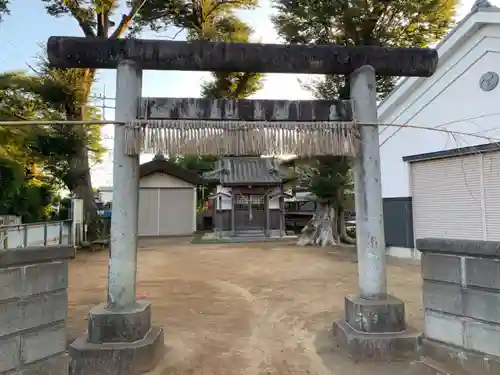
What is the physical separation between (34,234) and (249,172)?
11.7 meters

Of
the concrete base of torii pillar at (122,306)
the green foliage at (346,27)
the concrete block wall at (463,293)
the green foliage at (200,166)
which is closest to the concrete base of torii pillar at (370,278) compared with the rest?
the concrete block wall at (463,293)

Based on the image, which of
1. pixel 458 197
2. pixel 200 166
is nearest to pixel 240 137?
pixel 458 197

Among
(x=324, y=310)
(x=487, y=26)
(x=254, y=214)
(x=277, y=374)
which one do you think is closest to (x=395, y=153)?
(x=487, y=26)

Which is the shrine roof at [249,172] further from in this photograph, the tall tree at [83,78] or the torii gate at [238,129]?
the torii gate at [238,129]

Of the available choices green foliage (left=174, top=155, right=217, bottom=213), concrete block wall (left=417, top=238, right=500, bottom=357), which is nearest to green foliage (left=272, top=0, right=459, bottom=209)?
concrete block wall (left=417, top=238, right=500, bottom=357)

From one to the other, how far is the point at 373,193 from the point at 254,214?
586 inches

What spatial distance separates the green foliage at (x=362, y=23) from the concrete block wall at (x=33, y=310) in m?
10.3

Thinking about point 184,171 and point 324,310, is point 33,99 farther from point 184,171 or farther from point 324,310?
point 324,310

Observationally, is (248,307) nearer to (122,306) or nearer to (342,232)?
(122,306)

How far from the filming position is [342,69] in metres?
3.62

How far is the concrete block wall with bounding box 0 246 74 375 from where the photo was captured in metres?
2.28

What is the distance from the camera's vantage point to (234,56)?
3.44m

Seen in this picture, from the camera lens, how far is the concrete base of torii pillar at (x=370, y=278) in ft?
10.3

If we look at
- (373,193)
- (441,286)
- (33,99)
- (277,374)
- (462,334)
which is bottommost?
(277,374)
